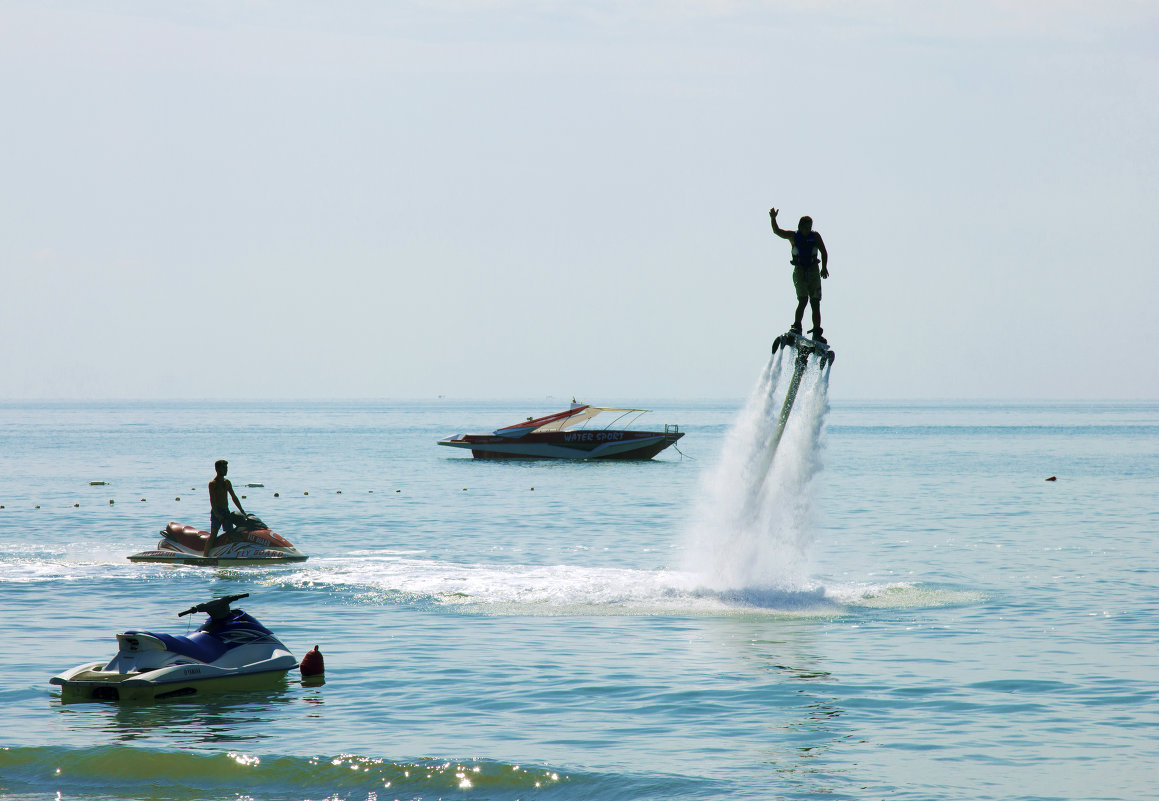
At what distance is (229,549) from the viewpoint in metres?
31.8

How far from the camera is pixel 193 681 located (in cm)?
1702

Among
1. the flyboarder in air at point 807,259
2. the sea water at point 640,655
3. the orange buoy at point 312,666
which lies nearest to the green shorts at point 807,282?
the flyboarder in air at point 807,259

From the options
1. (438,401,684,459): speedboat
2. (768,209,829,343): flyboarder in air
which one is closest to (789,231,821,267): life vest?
(768,209,829,343): flyboarder in air

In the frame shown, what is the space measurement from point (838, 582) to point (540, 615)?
8928 millimetres

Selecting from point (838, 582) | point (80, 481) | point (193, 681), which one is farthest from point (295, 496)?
point (193, 681)

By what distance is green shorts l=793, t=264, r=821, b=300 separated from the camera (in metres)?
22.9

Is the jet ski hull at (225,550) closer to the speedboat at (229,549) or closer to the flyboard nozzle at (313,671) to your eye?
the speedboat at (229,549)

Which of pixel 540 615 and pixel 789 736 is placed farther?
pixel 540 615

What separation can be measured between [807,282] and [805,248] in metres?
0.65

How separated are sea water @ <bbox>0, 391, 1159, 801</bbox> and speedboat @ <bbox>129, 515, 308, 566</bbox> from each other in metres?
0.81

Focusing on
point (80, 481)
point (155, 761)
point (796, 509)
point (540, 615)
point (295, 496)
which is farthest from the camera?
point (80, 481)

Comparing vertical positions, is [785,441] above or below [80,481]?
above

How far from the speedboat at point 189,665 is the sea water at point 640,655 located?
0.27 metres

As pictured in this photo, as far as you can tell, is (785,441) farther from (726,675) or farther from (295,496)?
(295,496)
